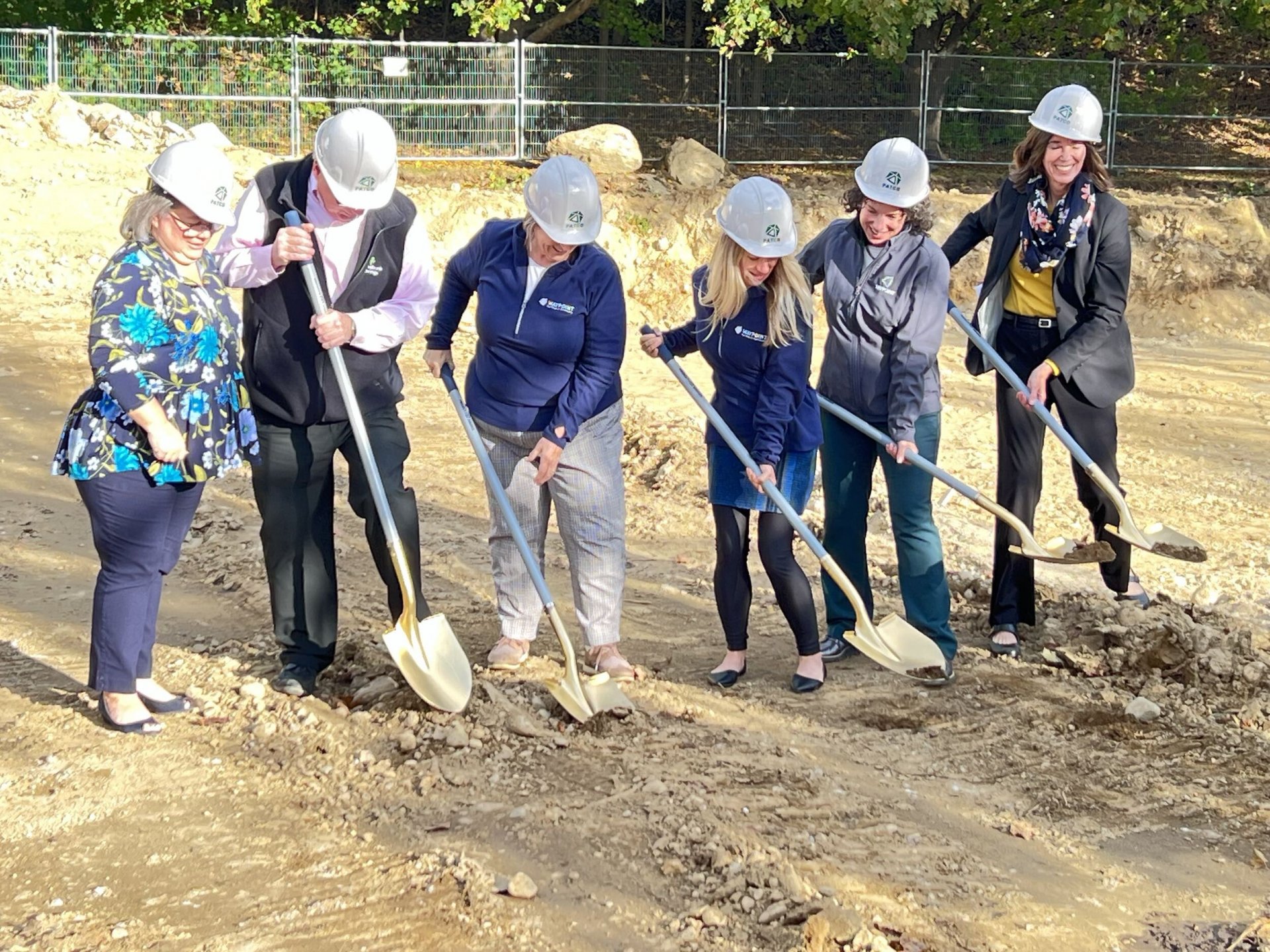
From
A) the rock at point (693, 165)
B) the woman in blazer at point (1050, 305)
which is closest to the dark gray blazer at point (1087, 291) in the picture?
the woman in blazer at point (1050, 305)

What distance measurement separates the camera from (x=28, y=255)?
40.7 ft

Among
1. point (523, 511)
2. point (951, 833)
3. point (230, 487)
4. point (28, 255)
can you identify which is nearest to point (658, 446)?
point (230, 487)

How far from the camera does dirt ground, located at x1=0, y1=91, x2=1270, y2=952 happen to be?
3691 mm

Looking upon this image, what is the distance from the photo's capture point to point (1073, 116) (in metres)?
5.34

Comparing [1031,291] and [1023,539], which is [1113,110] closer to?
[1031,291]

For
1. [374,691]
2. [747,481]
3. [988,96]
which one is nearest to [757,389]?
[747,481]

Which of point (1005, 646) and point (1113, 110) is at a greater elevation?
point (1113, 110)

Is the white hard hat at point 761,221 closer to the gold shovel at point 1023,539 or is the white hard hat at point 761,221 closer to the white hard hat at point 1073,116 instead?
the gold shovel at point 1023,539

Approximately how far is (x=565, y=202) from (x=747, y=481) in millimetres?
1181

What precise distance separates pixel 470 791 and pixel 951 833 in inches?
57.6

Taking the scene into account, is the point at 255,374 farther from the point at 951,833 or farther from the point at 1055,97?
the point at 1055,97

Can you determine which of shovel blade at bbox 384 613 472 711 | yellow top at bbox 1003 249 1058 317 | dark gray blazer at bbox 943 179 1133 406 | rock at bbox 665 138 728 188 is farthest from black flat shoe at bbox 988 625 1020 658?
rock at bbox 665 138 728 188

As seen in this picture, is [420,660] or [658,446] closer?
[420,660]

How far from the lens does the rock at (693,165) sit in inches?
611
